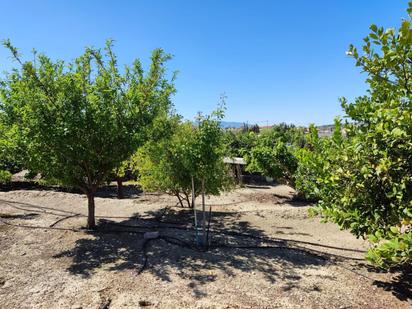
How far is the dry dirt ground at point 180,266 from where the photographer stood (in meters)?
4.72

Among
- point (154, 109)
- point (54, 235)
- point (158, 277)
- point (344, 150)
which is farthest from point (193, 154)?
point (54, 235)

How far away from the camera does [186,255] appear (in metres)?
6.54

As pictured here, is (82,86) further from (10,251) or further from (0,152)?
(10,251)

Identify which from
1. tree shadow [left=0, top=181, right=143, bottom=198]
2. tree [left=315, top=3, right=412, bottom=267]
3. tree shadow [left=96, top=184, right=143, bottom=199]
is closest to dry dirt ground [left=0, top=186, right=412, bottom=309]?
tree [left=315, top=3, right=412, bottom=267]

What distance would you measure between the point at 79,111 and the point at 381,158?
594 cm

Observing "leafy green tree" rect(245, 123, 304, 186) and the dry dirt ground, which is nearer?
the dry dirt ground

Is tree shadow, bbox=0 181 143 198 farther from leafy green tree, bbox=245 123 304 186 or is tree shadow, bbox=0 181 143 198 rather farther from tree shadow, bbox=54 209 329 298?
tree shadow, bbox=54 209 329 298

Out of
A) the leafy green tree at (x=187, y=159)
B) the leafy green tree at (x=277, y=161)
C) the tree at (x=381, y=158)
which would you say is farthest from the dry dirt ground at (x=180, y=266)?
the leafy green tree at (x=277, y=161)

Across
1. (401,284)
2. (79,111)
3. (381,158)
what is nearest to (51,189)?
(79,111)

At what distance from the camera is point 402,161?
307 centimetres

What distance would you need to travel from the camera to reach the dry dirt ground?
15.5ft

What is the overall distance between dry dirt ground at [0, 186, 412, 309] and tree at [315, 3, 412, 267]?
6.30 ft

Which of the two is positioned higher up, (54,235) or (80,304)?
(54,235)

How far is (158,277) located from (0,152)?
5.02m
